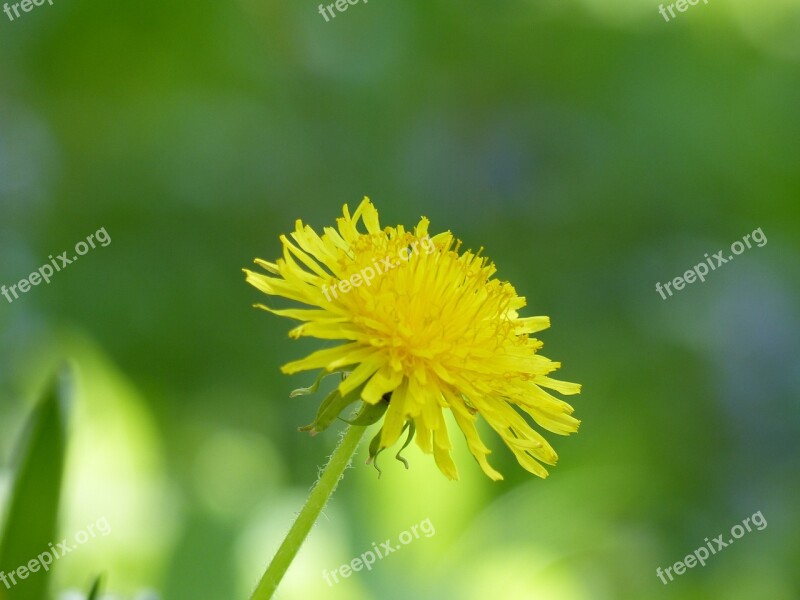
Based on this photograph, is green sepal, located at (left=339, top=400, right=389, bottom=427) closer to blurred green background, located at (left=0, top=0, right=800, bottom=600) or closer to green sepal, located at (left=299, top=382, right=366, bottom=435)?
green sepal, located at (left=299, top=382, right=366, bottom=435)

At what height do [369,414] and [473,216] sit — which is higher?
[473,216]

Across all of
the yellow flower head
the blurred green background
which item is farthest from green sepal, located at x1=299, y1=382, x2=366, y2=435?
the blurred green background

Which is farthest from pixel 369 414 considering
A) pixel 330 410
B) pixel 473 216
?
pixel 473 216

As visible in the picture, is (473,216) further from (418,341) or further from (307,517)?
(307,517)

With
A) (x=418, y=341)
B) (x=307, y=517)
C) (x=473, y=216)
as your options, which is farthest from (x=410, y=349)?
(x=473, y=216)

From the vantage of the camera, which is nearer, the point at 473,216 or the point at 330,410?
the point at 330,410

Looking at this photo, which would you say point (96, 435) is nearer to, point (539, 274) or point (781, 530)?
point (539, 274)
